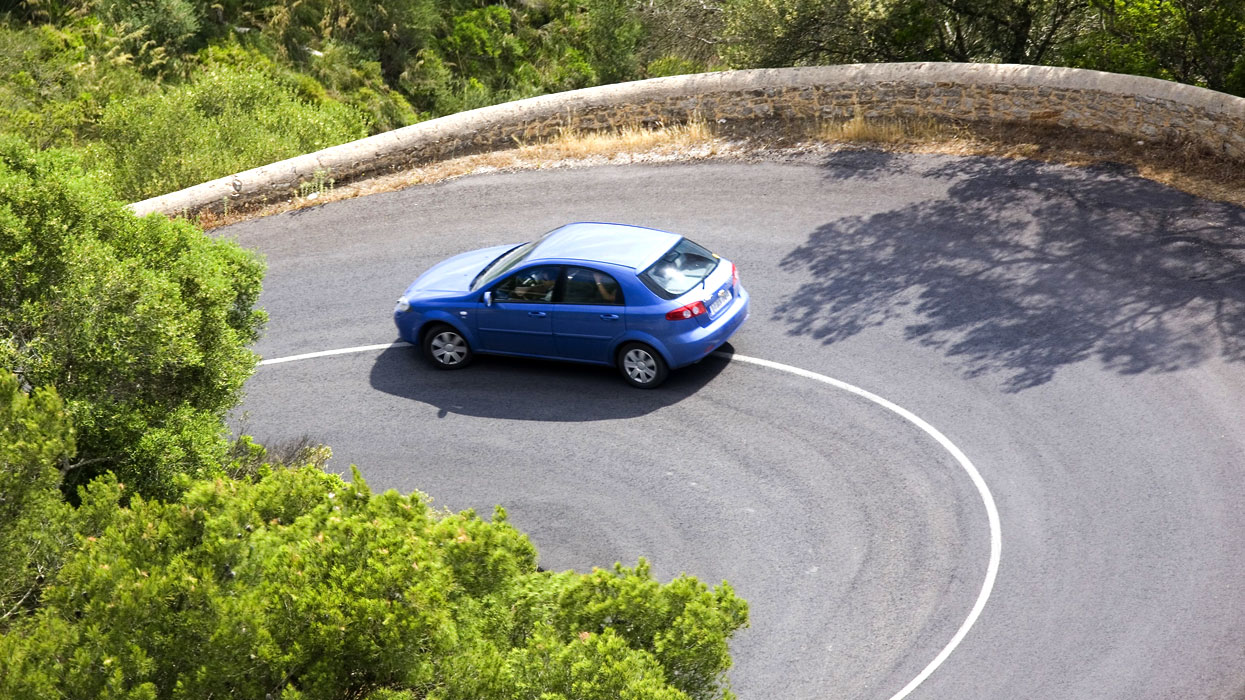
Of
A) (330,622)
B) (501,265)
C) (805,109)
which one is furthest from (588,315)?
(805,109)

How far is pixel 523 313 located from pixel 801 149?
22.5 ft

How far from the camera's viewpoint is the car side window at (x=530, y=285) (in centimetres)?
1320

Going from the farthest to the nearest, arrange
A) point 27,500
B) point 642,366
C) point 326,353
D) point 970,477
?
point 326,353, point 642,366, point 970,477, point 27,500

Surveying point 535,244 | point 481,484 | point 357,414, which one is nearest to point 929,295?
point 535,244

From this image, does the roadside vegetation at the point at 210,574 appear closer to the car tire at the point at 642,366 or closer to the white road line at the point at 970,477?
the white road line at the point at 970,477

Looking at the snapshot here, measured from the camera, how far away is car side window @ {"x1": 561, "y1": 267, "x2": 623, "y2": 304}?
12883mm

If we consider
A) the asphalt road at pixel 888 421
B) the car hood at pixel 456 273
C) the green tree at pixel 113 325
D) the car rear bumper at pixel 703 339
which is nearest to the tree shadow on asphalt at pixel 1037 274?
the asphalt road at pixel 888 421

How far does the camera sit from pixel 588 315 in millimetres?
13008

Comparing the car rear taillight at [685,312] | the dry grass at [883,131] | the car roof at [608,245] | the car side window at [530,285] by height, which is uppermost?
the dry grass at [883,131]

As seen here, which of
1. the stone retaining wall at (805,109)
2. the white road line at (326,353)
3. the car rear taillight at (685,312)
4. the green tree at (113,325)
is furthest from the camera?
the stone retaining wall at (805,109)

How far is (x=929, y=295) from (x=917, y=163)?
3.56 m

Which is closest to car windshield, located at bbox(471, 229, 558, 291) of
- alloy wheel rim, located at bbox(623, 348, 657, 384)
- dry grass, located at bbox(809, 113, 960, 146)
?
alloy wheel rim, located at bbox(623, 348, 657, 384)

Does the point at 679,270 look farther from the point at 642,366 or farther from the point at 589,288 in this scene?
the point at 642,366

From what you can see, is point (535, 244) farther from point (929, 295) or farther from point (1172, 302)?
point (1172, 302)
